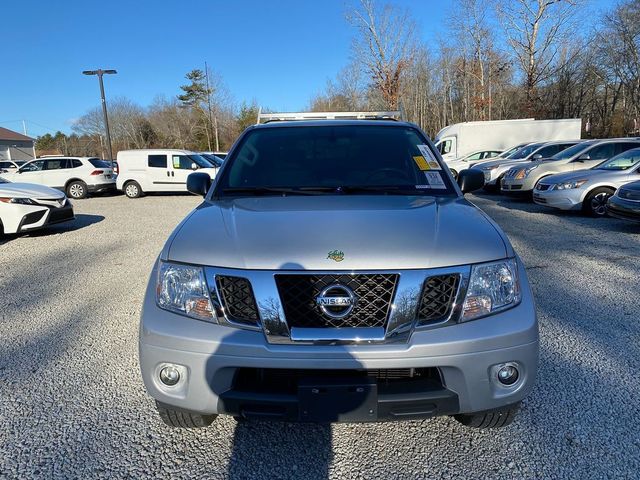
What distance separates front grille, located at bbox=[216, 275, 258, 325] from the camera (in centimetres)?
190

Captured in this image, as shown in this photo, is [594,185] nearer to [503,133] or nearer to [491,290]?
[491,290]

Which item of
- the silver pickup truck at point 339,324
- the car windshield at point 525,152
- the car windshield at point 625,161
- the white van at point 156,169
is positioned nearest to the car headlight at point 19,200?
the silver pickup truck at point 339,324

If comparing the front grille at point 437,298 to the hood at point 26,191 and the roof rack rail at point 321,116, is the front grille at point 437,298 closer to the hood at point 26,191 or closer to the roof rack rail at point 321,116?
the roof rack rail at point 321,116


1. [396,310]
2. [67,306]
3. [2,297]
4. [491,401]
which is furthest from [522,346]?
[2,297]

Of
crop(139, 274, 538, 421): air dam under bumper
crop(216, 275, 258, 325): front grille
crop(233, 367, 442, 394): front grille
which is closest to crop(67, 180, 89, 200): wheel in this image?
crop(139, 274, 538, 421): air dam under bumper

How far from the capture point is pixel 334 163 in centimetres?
318

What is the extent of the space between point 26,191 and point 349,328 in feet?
28.2

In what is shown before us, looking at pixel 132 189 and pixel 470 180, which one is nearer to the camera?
pixel 470 180

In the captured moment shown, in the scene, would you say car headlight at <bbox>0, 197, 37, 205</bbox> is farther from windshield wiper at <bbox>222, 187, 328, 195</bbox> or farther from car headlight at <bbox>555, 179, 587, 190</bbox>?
car headlight at <bbox>555, 179, 587, 190</bbox>

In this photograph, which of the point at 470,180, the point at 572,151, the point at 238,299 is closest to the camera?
the point at 238,299

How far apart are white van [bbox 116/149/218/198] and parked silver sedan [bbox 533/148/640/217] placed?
1128cm

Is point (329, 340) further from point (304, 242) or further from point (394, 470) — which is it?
point (394, 470)

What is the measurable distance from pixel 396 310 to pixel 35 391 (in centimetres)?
253

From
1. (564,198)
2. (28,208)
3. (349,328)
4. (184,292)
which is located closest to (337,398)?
(349,328)
